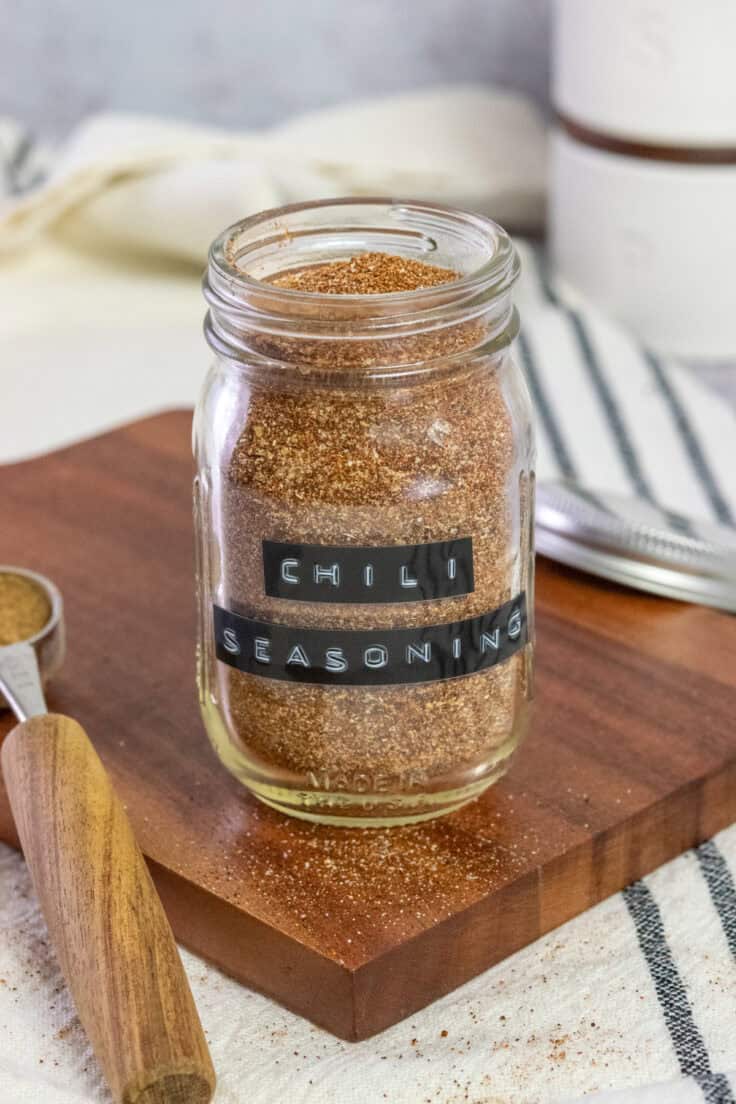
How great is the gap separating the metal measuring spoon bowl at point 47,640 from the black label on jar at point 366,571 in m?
0.17

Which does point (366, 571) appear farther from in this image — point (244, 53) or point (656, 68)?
point (244, 53)

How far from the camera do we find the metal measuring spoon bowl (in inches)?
27.2

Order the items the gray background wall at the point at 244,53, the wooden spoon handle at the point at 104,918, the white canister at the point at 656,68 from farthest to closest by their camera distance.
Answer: the gray background wall at the point at 244,53 < the white canister at the point at 656,68 < the wooden spoon handle at the point at 104,918

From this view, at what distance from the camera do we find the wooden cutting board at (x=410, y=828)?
1.83ft

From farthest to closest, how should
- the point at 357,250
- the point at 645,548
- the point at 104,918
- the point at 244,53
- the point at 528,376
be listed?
1. the point at 244,53
2. the point at 528,376
3. the point at 645,548
4. the point at 357,250
5. the point at 104,918

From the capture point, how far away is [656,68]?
1197mm

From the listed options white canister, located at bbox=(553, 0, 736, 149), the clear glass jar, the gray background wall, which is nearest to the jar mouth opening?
the clear glass jar

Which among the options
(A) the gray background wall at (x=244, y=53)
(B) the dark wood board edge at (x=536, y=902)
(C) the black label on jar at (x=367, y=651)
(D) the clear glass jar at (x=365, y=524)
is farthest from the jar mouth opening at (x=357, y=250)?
(A) the gray background wall at (x=244, y=53)

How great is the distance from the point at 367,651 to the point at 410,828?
0.28 feet

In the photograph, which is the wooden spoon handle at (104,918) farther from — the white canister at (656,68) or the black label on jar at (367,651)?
the white canister at (656,68)

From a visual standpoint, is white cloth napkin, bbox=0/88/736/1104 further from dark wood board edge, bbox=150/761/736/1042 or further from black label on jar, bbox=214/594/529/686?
black label on jar, bbox=214/594/529/686

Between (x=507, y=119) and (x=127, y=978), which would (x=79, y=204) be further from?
(x=127, y=978)

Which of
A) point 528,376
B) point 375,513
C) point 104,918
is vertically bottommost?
point 528,376

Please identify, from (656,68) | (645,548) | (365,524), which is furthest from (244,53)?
(365,524)
